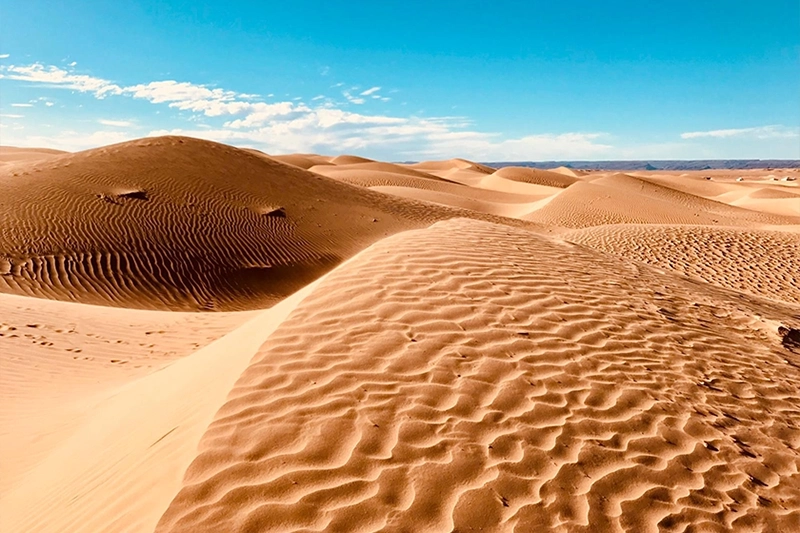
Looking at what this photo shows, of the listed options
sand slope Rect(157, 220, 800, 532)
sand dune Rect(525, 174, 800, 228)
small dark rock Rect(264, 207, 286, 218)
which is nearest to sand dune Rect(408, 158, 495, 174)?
sand dune Rect(525, 174, 800, 228)

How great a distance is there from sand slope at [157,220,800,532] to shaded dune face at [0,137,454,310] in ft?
32.5

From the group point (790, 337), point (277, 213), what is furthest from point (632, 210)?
point (790, 337)

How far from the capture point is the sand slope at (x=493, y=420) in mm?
2971

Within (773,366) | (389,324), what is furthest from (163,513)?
(773,366)

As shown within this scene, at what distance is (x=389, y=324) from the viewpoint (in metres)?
4.91

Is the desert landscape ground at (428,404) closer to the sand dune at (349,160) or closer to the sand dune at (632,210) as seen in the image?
the sand dune at (632,210)

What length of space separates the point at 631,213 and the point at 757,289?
17.5 metres

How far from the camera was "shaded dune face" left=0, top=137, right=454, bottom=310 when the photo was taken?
1364cm

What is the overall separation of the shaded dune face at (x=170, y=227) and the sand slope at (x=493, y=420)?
990 cm

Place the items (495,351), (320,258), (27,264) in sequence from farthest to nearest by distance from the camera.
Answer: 1. (320,258)
2. (27,264)
3. (495,351)

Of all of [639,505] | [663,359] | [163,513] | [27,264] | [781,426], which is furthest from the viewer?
[27,264]

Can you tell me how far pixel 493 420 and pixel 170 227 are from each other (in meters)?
15.2

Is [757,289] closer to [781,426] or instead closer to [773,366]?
[773,366]

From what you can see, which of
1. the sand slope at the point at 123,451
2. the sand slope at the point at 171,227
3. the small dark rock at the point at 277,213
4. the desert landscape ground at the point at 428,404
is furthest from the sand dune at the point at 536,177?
the sand slope at the point at 123,451
